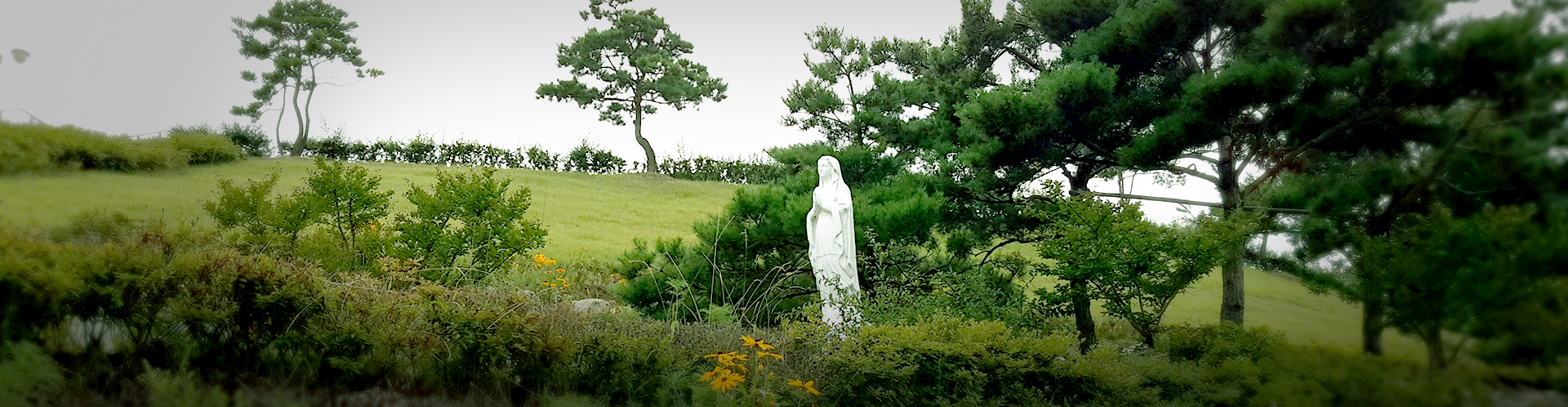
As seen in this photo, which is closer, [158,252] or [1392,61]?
[158,252]

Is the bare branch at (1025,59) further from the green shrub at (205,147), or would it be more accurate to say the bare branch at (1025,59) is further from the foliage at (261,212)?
the green shrub at (205,147)

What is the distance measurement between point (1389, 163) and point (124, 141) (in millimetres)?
7577

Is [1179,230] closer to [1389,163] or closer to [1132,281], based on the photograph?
[1132,281]

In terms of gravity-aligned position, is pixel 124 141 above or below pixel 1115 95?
below

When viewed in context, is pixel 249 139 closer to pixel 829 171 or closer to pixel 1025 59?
pixel 829 171

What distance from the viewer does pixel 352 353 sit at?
3582mm

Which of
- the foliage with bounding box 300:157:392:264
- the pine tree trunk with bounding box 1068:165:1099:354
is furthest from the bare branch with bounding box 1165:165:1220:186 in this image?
the foliage with bounding box 300:157:392:264

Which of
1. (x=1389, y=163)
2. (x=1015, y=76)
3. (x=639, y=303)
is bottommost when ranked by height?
(x=639, y=303)

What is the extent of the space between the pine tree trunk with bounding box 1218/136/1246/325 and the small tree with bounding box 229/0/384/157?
7679 mm

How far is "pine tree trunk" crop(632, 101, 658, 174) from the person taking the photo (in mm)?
17359

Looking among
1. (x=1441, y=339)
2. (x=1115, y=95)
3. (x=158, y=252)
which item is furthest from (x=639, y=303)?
(x=1441, y=339)

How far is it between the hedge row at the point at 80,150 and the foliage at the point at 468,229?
1.66 m

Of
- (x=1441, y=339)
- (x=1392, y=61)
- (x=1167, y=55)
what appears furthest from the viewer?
(x=1167, y=55)

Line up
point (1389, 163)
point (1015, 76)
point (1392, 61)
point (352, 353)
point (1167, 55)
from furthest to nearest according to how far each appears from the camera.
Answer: point (1015, 76) < point (1167, 55) < point (1392, 61) < point (1389, 163) < point (352, 353)
